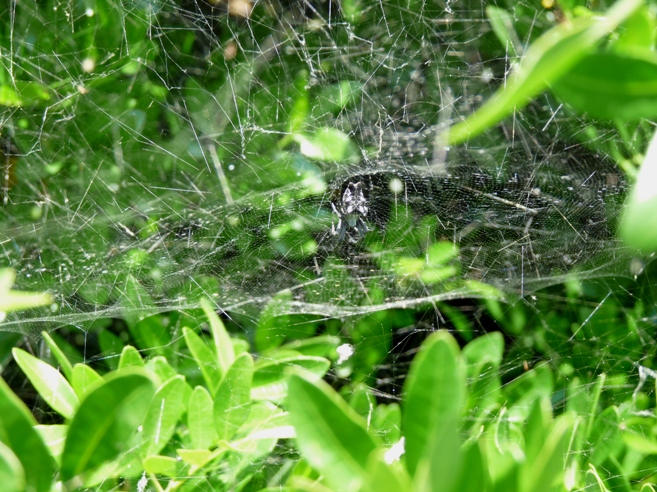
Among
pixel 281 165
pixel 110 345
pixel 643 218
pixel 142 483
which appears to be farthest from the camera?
pixel 281 165

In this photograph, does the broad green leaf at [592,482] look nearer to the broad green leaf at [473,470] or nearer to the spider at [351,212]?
the broad green leaf at [473,470]

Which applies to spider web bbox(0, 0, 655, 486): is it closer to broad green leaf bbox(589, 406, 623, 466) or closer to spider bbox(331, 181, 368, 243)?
spider bbox(331, 181, 368, 243)

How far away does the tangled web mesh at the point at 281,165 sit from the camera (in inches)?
41.1

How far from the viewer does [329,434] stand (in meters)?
0.34

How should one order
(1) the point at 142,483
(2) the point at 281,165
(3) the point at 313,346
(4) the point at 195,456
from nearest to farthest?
(4) the point at 195,456 < (1) the point at 142,483 < (3) the point at 313,346 < (2) the point at 281,165

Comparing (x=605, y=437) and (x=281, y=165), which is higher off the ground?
(x=281, y=165)

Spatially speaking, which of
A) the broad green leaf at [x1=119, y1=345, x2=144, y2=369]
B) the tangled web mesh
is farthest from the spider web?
the broad green leaf at [x1=119, y1=345, x2=144, y2=369]

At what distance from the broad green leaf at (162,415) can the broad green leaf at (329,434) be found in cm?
24

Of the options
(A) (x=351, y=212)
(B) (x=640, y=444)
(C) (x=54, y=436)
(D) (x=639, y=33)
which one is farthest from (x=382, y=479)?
(A) (x=351, y=212)

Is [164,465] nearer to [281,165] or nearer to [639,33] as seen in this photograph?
[639,33]

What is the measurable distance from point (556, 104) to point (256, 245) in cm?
66

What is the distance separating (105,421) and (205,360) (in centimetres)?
40

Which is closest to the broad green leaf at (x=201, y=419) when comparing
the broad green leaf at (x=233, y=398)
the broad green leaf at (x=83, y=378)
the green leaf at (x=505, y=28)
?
the broad green leaf at (x=233, y=398)

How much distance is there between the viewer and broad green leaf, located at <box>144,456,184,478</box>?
54cm
